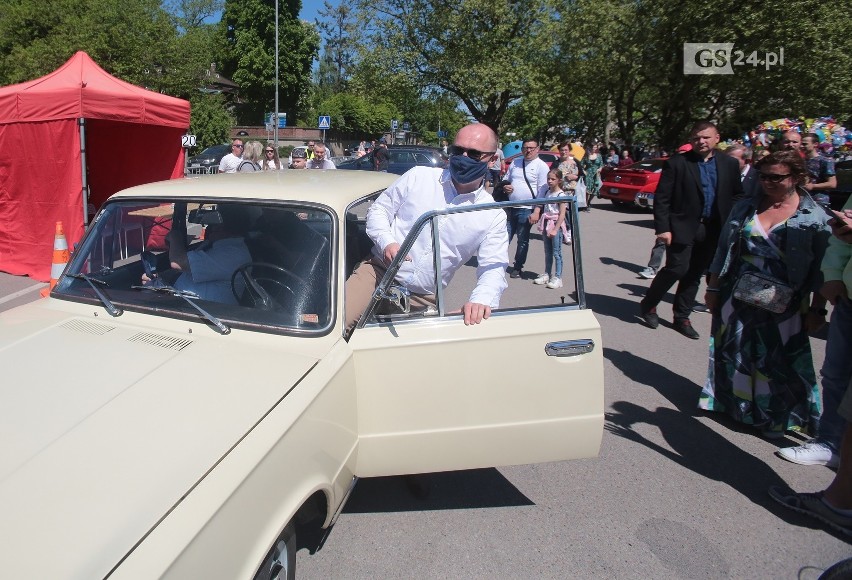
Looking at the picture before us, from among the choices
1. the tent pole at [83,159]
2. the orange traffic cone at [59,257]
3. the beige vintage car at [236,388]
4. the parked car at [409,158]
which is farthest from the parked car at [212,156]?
the beige vintage car at [236,388]

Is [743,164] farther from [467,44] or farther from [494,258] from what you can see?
[467,44]

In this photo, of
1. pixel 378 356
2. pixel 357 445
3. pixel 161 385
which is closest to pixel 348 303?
pixel 378 356

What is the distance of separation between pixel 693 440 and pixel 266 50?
56863 mm

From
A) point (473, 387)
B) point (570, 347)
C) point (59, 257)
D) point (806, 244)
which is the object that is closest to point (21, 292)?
point (59, 257)

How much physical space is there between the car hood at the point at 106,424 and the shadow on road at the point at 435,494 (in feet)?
3.85

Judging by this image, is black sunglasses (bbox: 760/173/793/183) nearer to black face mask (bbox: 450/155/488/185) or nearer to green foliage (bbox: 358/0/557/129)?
black face mask (bbox: 450/155/488/185)

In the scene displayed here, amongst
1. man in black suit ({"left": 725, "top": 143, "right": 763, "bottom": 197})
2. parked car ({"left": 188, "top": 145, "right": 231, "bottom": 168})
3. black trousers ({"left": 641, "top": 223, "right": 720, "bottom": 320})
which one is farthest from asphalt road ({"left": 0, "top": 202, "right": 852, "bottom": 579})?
parked car ({"left": 188, "top": 145, "right": 231, "bottom": 168})

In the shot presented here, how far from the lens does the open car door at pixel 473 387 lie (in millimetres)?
2479

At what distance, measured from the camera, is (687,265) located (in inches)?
222

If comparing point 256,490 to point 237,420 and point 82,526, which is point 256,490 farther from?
point 82,526

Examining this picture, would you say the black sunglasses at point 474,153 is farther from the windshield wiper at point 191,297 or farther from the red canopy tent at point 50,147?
the red canopy tent at point 50,147

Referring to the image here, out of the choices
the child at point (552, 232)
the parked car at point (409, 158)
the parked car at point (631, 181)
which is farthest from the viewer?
the parked car at point (409, 158)

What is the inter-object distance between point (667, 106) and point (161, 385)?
27.2 metres

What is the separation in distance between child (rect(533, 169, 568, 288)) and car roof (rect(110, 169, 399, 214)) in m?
4.15
